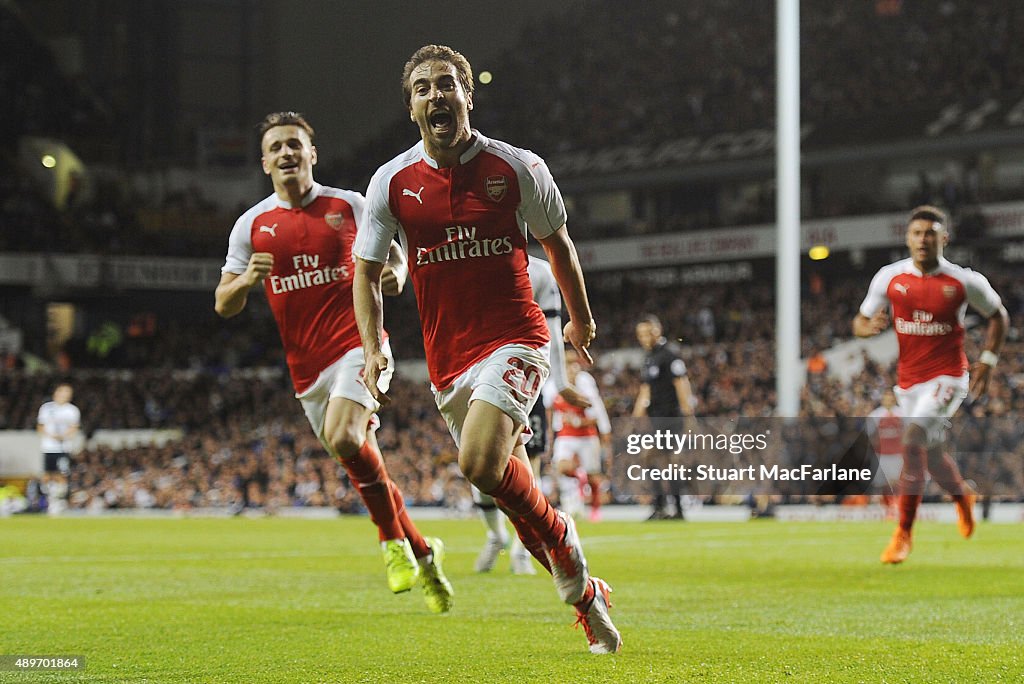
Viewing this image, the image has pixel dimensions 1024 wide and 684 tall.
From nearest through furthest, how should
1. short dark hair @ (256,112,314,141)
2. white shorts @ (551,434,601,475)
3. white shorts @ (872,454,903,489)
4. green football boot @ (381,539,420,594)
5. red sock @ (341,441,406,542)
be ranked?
green football boot @ (381,539,420,594) → red sock @ (341,441,406,542) → short dark hair @ (256,112,314,141) → white shorts @ (551,434,601,475) → white shorts @ (872,454,903,489)

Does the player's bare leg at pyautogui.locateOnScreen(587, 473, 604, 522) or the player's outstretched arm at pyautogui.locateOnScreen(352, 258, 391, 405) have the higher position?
the player's outstretched arm at pyautogui.locateOnScreen(352, 258, 391, 405)

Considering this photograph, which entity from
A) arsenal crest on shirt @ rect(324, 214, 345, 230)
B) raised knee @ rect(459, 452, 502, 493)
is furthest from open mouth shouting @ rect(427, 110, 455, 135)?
arsenal crest on shirt @ rect(324, 214, 345, 230)

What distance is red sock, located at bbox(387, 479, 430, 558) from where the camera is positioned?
6.53 m

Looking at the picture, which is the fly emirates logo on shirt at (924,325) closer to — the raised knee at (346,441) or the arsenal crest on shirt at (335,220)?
the arsenal crest on shirt at (335,220)

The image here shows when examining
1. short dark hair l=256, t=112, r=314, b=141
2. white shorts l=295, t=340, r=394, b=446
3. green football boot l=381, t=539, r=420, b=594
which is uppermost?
short dark hair l=256, t=112, r=314, b=141

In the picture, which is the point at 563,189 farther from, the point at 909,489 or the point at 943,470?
the point at 909,489

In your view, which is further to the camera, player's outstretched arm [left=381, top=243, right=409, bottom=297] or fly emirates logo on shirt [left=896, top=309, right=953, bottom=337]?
fly emirates logo on shirt [left=896, top=309, right=953, bottom=337]

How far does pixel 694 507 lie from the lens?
18609 mm

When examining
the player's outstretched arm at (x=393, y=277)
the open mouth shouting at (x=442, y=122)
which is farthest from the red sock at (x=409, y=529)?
→ the open mouth shouting at (x=442, y=122)

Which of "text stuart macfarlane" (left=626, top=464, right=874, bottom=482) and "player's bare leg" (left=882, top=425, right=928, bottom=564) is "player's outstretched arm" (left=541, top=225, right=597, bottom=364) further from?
"text stuart macfarlane" (left=626, top=464, right=874, bottom=482)

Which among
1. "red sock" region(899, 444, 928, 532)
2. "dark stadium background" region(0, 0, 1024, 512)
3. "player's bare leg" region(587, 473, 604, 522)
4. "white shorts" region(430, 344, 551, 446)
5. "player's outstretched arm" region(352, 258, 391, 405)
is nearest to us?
"white shorts" region(430, 344, 551, 446)

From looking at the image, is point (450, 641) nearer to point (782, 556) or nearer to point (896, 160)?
point (782, 556)

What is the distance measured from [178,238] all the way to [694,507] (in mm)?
23754

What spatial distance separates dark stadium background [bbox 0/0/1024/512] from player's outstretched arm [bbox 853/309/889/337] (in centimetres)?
1419
